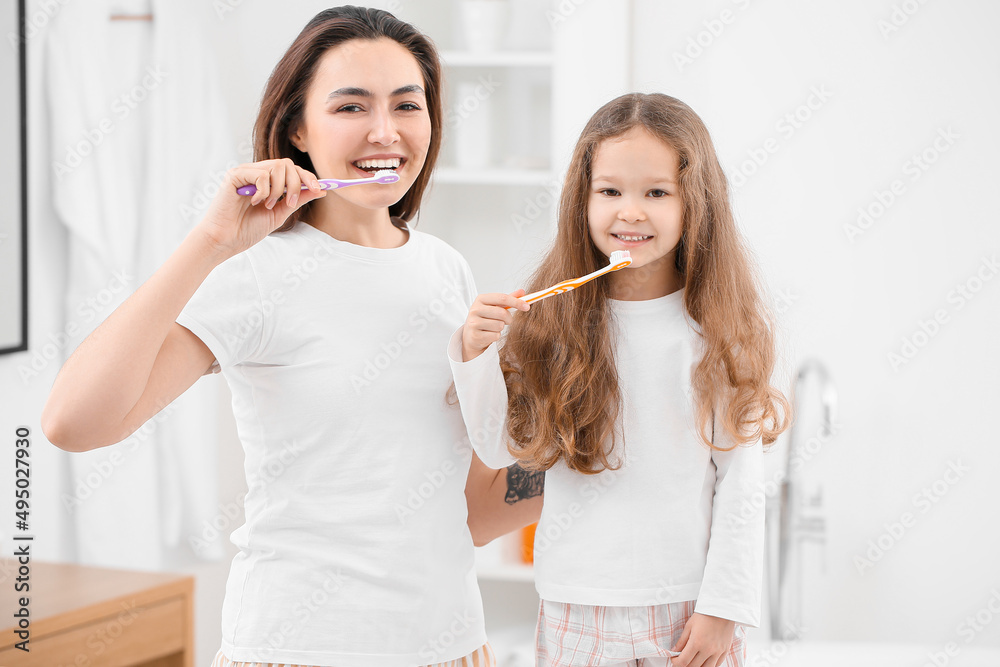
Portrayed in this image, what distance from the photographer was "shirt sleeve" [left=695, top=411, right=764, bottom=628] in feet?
2.67

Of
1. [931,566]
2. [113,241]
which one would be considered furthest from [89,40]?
[931,566]

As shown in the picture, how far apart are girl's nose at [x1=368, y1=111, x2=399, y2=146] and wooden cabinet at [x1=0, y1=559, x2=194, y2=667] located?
3.07 feet

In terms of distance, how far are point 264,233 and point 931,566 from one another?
1655 mm

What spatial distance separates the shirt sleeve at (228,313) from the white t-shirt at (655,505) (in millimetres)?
217

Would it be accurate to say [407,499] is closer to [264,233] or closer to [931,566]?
[264,233]

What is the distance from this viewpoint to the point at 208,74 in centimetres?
165
